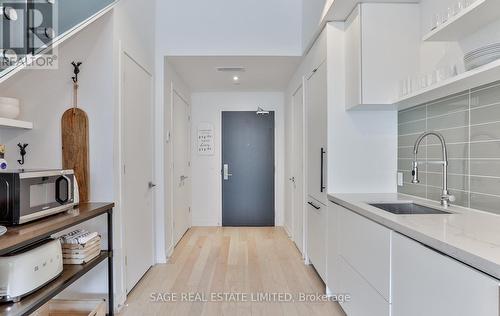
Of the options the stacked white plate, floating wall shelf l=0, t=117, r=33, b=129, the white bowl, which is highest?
the stacked white plate

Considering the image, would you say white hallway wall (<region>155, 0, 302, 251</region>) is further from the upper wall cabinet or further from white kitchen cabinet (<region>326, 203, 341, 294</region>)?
white kitchen cabinet (<region>326, 203, 341, 294</region>)

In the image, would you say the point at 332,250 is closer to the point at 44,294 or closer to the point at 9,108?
the point at 44,294

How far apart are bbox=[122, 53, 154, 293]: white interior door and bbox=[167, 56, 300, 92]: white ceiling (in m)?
0.69

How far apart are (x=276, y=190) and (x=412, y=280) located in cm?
391

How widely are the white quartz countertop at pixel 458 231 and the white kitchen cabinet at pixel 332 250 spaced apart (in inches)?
16.9

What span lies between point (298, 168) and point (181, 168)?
1.71 m

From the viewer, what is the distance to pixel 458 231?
47.7 inches

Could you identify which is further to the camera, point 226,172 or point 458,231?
point 226,172

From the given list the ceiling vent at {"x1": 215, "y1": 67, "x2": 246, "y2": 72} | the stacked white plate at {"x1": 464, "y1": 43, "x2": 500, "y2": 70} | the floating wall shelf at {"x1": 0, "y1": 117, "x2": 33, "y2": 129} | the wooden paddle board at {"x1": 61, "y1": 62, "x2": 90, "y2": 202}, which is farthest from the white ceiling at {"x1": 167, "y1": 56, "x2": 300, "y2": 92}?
the stacked white plate at {"x1": 464, "y1": 43, "x2": 500, "y2": 70}

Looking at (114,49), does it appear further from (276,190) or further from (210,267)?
(276,190)

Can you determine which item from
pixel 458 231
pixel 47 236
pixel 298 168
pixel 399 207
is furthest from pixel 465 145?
pixel 47 236

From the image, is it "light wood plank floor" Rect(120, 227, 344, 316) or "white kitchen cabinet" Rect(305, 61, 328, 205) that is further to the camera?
"white kitchen cabinet" Rect(305, 61, 328, 205)

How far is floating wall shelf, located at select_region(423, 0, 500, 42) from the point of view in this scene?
4.58 feet

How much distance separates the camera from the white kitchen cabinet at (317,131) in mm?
2561
